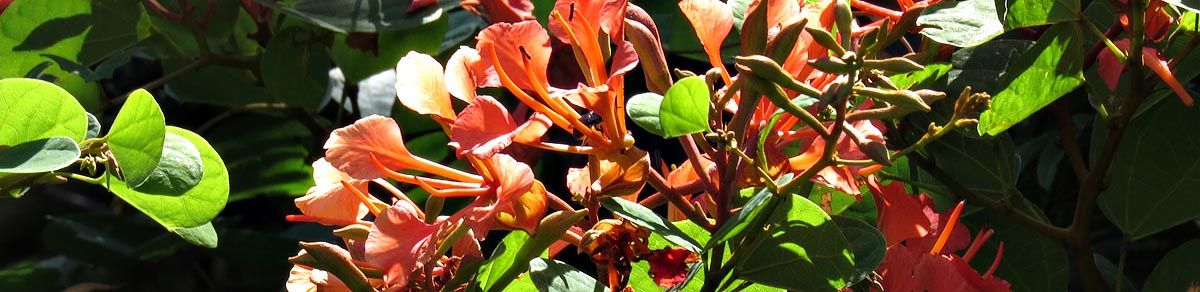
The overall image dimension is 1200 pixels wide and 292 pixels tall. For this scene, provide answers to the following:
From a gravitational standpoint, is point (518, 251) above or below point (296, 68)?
above

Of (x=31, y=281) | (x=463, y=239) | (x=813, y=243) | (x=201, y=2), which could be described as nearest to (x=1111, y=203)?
(x=813, y=243)

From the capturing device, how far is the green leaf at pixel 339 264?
0.54 metres

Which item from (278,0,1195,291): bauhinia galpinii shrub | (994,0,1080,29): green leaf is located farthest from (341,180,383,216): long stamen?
(994,0,1080,29): green leaf

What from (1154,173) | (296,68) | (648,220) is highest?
(648,220)

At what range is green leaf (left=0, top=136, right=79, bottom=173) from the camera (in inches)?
23.0

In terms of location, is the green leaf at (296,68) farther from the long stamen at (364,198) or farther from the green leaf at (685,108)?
the green leaf at (685,108)

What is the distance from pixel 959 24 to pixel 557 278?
24 cm

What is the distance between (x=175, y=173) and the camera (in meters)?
0.63

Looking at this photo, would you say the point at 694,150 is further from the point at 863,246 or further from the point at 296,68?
the point at 296,68

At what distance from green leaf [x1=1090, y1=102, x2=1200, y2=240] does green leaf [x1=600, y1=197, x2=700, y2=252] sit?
0.33 meters

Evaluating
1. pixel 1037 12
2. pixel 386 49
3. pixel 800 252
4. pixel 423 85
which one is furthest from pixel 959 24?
pixel 386 49

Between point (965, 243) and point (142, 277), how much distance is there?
947mm

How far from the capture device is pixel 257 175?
115cm

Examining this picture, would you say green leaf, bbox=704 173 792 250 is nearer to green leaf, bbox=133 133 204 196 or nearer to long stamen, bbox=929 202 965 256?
long stamen, bbox=929 202 965 256
